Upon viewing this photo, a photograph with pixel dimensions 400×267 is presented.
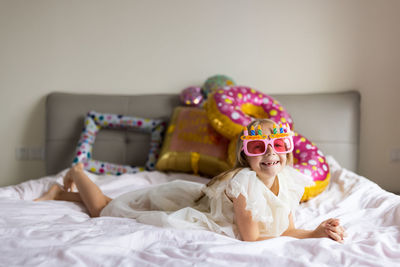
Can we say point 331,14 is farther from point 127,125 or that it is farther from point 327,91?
point 127,125

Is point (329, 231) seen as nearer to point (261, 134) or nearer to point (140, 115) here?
point (261, 134)

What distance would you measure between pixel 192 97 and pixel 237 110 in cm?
56

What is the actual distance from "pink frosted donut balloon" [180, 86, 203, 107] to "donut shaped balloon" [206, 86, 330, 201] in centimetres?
39

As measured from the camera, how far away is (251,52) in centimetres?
274

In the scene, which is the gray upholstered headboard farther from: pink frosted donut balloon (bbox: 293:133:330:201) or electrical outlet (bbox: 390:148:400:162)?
pink frosted donut balloon (bbox: 293:133:330:201)

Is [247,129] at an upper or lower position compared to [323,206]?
upper

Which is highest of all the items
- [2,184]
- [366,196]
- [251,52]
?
[251,52]

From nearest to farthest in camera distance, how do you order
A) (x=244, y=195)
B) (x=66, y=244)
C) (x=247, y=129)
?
(x=66, y=244)
(x=244, y=195)
(x=247, y=129)

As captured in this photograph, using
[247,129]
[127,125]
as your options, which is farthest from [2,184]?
[247,129]

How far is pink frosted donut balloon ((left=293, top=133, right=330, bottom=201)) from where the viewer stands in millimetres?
1881

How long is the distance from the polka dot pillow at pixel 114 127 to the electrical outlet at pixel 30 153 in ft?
1.81

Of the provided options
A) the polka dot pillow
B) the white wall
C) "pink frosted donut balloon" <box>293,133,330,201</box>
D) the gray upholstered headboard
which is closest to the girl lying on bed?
"pink frosted donut balloon" <box>293,133,330,201</box>

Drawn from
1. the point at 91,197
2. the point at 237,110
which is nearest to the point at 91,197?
the point at 91,197

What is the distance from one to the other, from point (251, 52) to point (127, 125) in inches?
38.4
